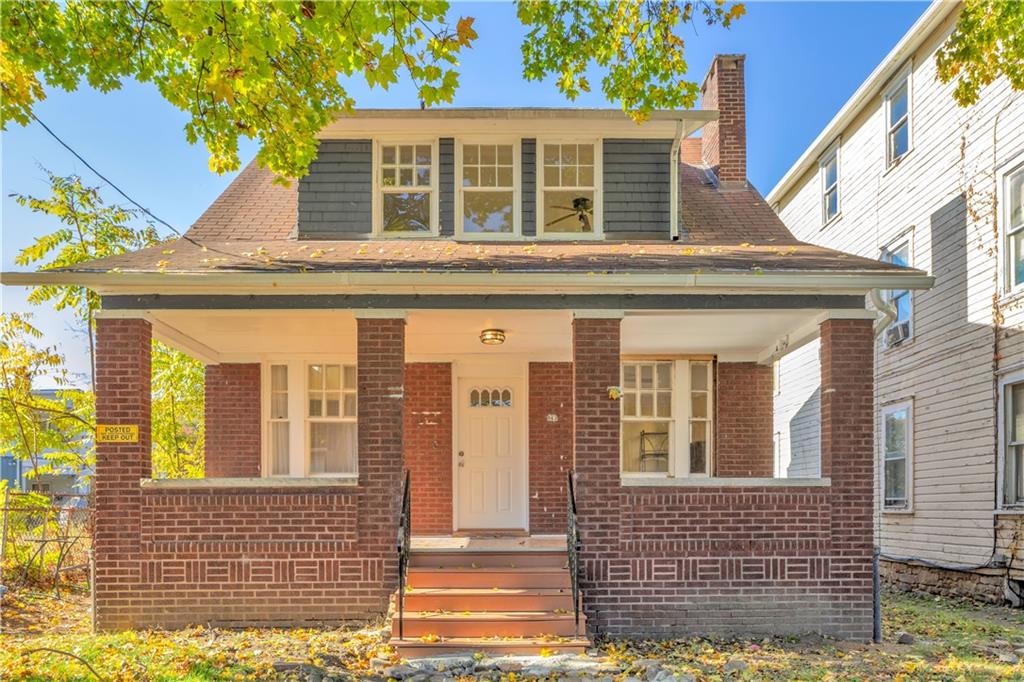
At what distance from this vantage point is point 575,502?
8.02 m

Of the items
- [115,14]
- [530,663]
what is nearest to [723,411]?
[530,663]

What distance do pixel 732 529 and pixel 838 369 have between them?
Answer: 200 centimetres

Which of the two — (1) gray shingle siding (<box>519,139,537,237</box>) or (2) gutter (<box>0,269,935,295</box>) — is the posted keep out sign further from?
(1) gray shingle siding (<box>519,139,537,237</box>)

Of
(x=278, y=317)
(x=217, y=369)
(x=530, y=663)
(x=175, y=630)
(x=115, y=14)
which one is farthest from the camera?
(x=217, y=369)

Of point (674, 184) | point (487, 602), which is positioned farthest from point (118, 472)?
point (674, 184)

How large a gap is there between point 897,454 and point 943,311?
2.62 metres

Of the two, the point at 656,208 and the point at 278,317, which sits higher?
the point at 656,208

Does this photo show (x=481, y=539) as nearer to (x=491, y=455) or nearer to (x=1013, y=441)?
(x=491, y=455)

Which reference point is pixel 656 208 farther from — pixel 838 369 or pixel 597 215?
pixel 838 369

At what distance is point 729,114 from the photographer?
11477 millimetres

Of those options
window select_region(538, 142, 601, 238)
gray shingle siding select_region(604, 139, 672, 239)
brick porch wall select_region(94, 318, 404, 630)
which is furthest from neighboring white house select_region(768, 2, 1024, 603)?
brick porch wall select_region(94, 318, 404, 630)

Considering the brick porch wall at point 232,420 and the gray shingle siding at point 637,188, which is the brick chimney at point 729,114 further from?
the brick porch wall at point 232,420

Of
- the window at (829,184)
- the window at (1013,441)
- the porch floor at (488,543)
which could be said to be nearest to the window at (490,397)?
the porch floor at (488,543)

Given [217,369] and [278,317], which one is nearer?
[278,317]
